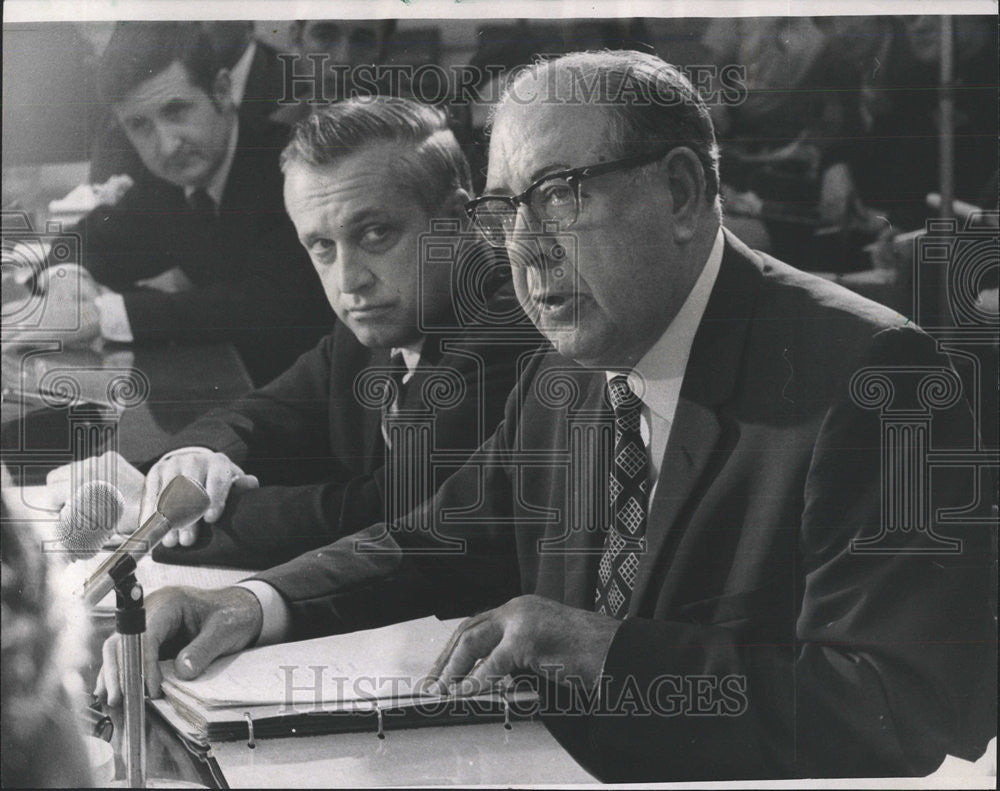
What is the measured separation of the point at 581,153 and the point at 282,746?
56.4 inches

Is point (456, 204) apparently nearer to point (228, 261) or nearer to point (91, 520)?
point (228, 261)

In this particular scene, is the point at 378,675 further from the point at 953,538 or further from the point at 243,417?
the point at 953,538

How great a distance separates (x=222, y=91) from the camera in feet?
9.04

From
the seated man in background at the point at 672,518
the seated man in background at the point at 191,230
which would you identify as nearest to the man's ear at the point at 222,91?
the seated man in background at the point at 191,230

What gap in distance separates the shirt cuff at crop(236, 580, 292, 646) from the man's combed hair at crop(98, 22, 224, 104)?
1102 mm

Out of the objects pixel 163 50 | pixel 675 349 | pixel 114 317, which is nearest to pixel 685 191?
pixel 675 349

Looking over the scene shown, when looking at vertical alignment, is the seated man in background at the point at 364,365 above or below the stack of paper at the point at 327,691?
above

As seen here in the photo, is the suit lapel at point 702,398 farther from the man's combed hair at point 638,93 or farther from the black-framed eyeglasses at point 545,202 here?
the black-framed eyeglasses at point 545,202

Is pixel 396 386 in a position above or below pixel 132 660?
above

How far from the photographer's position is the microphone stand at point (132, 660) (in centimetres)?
267

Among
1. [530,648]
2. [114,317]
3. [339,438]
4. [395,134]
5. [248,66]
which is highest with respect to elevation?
[248,66]

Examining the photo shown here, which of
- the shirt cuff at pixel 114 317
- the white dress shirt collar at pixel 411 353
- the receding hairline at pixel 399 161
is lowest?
the white dress shirt collar at pixel 411 353

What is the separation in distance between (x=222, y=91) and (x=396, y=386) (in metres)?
0.75

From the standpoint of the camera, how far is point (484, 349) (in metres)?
2.78
